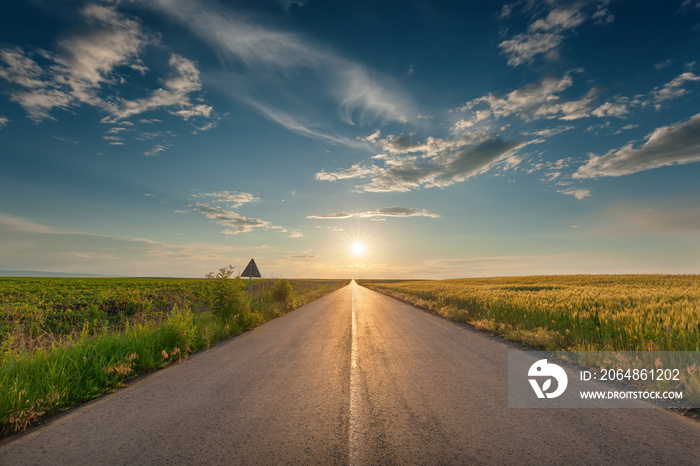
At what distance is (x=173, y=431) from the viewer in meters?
4.34

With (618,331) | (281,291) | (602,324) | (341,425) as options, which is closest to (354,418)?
(341,425)

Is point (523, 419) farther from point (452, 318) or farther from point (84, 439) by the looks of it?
point (452, 318)

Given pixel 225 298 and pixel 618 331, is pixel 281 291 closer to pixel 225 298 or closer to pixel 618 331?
pixel 225 298

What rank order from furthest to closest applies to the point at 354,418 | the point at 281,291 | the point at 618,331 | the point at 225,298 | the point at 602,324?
the point at 281,291 → the point at 225,298 → the point at 602,324 → the point at 618,331 → the point at 354,418

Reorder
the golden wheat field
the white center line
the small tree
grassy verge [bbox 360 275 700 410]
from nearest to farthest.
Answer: the white center line → grassy verge [bbox 360 275 700 410] → the golden wheat field → the small tree

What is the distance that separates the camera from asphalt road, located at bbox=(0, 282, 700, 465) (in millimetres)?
3676

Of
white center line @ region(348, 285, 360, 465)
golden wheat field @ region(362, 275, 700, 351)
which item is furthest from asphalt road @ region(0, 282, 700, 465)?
golden wheat field @ region(362, 275, 700, 351)

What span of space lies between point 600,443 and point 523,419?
2.89 ft

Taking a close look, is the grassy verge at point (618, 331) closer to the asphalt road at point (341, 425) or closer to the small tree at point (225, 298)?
the asphalt road at point (341, 425)

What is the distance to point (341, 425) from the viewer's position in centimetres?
438

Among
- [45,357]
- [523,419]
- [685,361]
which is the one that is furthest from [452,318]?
[45,357]

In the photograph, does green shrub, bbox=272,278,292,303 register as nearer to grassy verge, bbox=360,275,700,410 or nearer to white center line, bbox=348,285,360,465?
grassy verge, bbox=360,275,700,410

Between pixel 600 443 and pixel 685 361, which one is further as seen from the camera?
pixel 685 361

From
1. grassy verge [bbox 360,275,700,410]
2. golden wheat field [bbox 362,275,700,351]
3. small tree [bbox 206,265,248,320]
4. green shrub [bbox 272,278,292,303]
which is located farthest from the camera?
green shrub [bbox 272,278,292,303]
